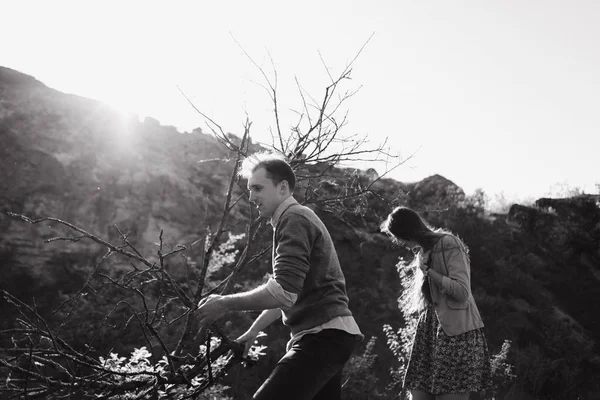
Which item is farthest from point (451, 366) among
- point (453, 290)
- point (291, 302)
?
point (291, 302)

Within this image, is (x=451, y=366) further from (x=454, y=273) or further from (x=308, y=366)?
(x=308, y=366)

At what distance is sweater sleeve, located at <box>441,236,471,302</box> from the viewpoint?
3.08m

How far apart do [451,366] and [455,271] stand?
0.61m

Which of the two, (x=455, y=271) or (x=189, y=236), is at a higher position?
(x=455, y=271)

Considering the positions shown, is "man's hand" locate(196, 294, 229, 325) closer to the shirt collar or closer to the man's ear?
the shirt collar

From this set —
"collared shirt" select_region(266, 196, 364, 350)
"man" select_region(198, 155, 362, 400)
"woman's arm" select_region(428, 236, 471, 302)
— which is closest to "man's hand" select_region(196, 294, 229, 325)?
"man" select_region(198, 155, 362, 400)

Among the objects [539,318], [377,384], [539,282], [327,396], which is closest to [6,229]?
[377,384]

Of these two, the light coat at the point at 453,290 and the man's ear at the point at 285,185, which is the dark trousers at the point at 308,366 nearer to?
the man's ear at the point at 285,185

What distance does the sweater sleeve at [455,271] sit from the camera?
10.1 feet

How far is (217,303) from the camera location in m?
1.90

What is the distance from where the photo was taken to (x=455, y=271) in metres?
3.15

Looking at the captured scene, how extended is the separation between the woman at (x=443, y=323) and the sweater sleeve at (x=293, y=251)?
1303mm

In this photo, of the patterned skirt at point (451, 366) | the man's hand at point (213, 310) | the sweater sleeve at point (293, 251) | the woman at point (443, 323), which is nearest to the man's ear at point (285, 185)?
the sweater sleeve at point (293, 251)

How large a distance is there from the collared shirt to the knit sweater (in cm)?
2
